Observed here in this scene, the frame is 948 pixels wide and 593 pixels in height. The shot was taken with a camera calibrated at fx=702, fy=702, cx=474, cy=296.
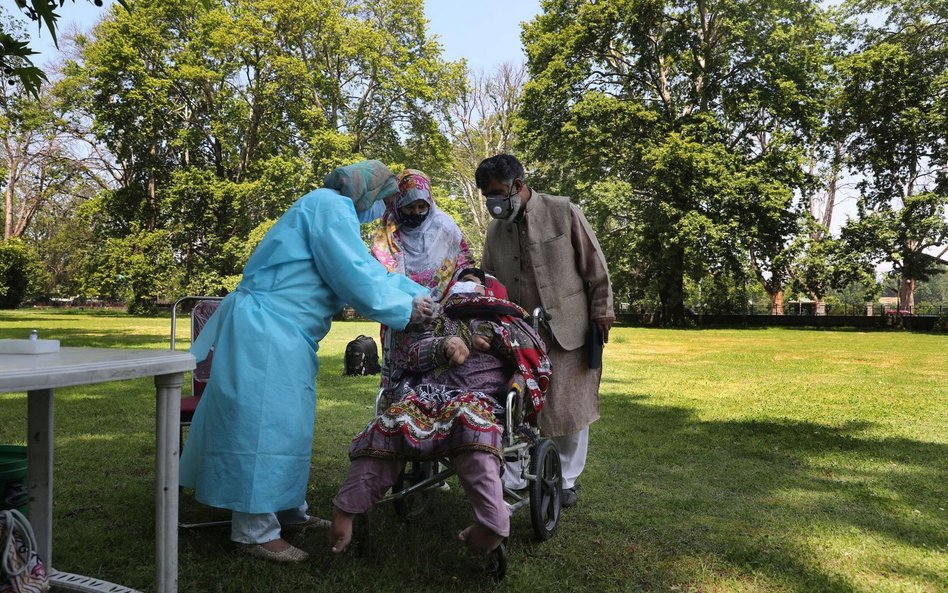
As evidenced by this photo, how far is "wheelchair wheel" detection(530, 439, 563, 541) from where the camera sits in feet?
10.4

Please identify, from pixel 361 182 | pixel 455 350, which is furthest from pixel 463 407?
pixel 361 182

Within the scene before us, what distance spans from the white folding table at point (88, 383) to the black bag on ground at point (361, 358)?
109cm

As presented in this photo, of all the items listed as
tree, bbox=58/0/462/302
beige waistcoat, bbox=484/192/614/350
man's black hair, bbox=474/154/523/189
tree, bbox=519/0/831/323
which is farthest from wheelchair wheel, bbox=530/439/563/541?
tree, bbox=58/0/462/302

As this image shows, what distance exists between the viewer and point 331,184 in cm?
334

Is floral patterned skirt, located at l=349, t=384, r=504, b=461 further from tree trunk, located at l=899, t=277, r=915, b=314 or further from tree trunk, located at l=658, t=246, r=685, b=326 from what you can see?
tree trunk, located at l=899, t=277, r=915, b=314

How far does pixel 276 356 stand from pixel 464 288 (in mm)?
926

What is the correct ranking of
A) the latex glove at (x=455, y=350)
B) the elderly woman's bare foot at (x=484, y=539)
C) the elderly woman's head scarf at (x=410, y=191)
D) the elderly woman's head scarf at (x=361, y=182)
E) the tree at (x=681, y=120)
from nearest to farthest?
the elderly woman's bare foot at (x=484, y=539), the latex glove at (x=455, y=350), the elderly woman's head scarf at (x=361, y=182), the elderly woman's head scarf at (x=410, y=191), the tree at (x=681, y=120)

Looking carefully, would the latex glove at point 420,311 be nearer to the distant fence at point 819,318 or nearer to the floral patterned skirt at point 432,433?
the floral patterned skirt at point 432,433

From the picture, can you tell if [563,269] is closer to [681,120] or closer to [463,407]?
[463,407]

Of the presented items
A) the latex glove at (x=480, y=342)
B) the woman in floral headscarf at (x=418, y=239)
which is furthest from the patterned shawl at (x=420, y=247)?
the latex glove at (x=480, y=342)

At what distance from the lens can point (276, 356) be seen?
2961 millimetres

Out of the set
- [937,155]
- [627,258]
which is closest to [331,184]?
[627,258]

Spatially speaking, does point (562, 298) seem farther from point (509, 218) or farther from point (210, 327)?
point (210, 327)

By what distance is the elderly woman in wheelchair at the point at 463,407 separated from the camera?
2.69 m
